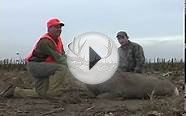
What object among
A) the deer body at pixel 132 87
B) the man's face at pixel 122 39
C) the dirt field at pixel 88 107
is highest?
the man's face at pixel 122 39

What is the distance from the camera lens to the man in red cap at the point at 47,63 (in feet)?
30.6

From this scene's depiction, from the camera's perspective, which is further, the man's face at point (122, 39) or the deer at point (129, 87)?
the man's face at point (122, 39)

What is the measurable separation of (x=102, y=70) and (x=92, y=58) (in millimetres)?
447

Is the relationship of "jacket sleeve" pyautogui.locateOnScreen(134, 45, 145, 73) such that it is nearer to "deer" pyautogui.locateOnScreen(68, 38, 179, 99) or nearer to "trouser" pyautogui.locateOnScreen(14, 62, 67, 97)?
"deer" pyautogui.locateOnScreen(68, 38, 179, 99)

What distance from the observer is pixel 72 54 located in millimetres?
9750

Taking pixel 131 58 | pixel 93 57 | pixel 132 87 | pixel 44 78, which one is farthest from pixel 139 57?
pixel 44 78

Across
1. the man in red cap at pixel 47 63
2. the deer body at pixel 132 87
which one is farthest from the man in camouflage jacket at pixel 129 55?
the man in red cap at pixel 47 63

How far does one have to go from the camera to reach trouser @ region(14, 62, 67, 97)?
9445 mm

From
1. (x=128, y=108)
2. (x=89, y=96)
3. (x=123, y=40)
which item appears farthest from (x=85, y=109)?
(x=123, y=40)

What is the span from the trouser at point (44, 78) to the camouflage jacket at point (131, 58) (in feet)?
5.96

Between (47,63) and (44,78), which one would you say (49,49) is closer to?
(47,63)

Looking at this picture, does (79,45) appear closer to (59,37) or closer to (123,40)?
(59,37)

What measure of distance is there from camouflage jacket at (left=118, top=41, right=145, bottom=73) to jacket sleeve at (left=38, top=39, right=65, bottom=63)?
1.91m

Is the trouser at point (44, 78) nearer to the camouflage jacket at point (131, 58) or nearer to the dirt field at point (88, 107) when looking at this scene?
the dirt field at point (88, 107)
